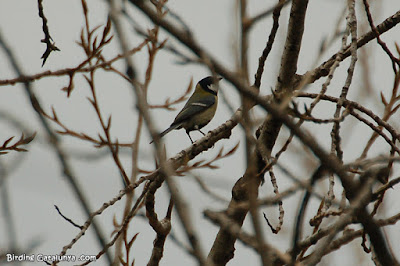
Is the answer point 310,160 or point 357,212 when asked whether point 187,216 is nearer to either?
point 357,212

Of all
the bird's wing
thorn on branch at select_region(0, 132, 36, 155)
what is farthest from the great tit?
thorn on branch at select_region(0, 132, 36, 155)

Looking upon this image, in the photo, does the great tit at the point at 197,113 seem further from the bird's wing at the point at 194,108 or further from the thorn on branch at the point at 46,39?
the thorn on branch at the point at 46,39

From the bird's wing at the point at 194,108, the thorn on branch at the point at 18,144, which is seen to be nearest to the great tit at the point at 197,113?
the bird's wing at the point at 194,108

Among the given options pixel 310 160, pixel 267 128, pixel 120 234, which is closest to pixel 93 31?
pixel 267 128

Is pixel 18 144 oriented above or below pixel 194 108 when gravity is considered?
below

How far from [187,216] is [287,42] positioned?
1958 mm

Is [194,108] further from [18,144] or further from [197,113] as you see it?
[18,144]

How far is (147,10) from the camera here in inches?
37.1

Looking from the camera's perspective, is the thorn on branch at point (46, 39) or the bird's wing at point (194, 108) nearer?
the thorn on branch at point (46, 39)

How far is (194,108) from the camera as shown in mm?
6844

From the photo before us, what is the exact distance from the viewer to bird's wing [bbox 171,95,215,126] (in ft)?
21.3

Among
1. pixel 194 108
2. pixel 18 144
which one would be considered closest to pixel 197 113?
pixel 194 108

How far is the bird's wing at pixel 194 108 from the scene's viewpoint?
6498 millimetres

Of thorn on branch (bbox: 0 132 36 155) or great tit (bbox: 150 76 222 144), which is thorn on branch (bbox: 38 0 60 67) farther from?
great tit (bbox: 150 76 222 144)
